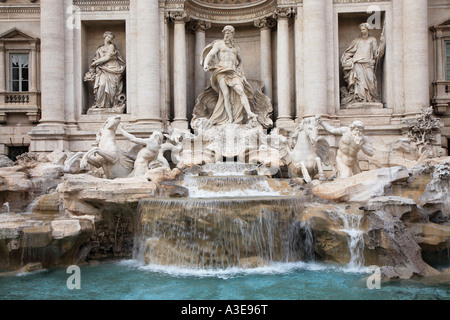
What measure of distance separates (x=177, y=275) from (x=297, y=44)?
31.2 feet

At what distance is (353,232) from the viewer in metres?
8.45

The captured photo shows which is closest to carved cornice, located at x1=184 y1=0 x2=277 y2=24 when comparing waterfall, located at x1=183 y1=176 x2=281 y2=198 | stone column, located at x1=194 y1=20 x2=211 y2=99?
stone column, located at x1=194 y1=20 x2=211 y2=99

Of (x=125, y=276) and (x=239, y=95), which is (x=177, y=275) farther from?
(x=239, y=95)

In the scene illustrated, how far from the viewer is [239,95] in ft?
47.1

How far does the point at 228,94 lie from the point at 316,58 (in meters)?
3.08

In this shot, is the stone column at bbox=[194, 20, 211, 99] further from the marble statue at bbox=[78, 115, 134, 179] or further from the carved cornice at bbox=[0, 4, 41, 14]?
the carved cornice at bbox=[0, 4, 41, 14]

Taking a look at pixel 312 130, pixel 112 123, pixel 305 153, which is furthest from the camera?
pixel 112 123

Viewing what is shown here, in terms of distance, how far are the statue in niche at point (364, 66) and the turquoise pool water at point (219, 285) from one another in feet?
26.0

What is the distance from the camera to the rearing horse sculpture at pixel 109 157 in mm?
11289

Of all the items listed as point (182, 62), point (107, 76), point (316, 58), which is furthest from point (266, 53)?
point (107, 76)

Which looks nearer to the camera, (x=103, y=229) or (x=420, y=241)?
(x=420, y=241)

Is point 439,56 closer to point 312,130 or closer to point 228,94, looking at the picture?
point 312,130

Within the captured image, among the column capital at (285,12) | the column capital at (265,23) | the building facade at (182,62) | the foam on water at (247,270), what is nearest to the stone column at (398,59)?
the building facade at (182,62)

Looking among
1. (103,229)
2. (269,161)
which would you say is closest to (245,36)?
(269,161)
